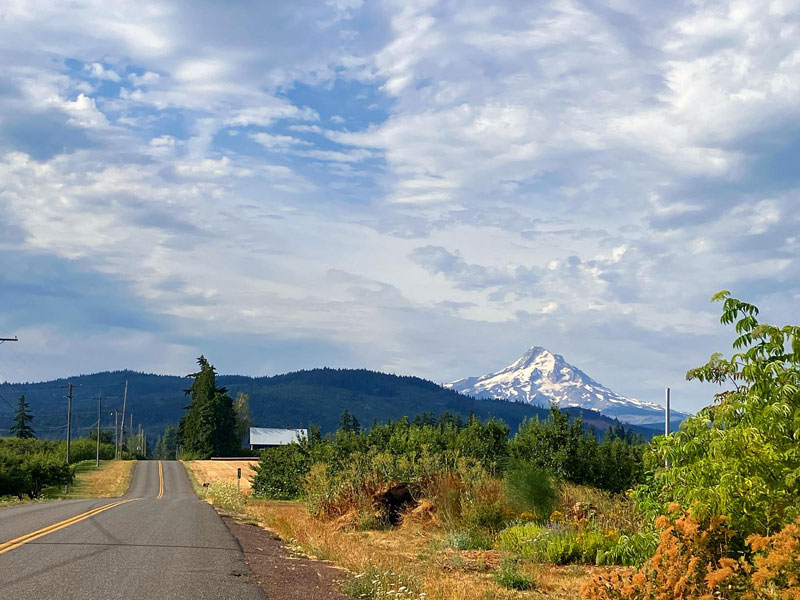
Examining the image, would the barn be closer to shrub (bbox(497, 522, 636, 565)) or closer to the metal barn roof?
the metal barn roof

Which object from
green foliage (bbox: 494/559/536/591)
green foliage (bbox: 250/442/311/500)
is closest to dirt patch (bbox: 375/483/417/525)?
green foliage (bbox: 494/559/536/591)

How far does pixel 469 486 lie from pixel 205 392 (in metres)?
91.2

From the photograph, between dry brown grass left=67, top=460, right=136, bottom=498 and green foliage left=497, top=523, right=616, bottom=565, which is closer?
green foliage left=497, top=523, right=616, bottom=565

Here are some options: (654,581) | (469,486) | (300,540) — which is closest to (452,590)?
(654,581)

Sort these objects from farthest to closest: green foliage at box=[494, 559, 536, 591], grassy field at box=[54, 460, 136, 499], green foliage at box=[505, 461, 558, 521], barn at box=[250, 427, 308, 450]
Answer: barn at box=[250, 427, 308, 450] → grassy field at box=[54, 460, 136, 499] → green foliage at box=[505, 461, 558, 521] → green foliage at box=[494, 559, 536, 591]

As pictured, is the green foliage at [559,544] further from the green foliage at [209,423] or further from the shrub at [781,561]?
the green foliage at [209,423]

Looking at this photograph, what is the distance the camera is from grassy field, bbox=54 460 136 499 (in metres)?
59.8

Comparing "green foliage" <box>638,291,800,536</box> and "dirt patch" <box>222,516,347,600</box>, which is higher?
"green foliage" <box>638,291,800,536</box>

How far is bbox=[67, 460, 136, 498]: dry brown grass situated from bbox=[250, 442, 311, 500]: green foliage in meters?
19.3

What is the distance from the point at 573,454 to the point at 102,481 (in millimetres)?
58926

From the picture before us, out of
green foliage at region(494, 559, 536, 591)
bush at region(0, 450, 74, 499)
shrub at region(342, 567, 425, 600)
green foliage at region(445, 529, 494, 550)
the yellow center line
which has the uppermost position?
shrub at region(342, 567, 425, 600)

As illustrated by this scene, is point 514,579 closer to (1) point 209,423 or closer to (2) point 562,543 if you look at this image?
(2) point 562,543

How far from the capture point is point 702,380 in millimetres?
8281

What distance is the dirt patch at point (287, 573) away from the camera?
10.8 metres
